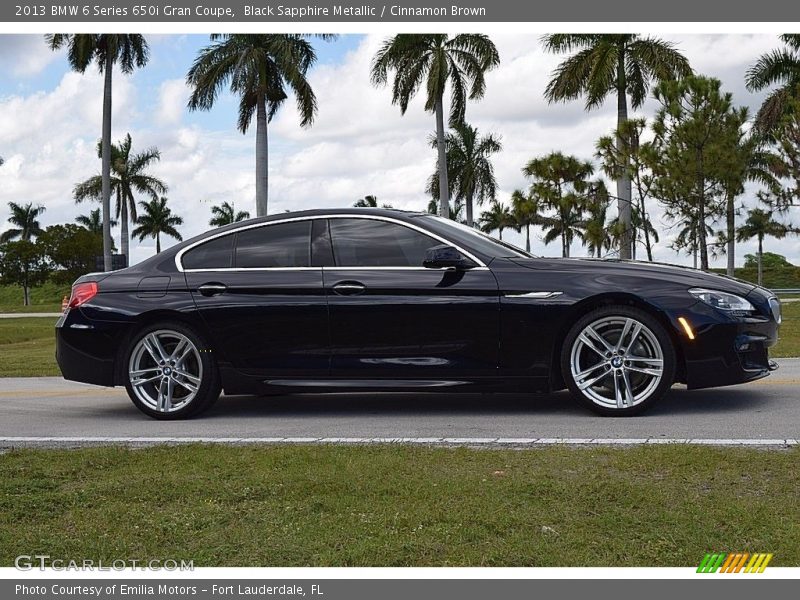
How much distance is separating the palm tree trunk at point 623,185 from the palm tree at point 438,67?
523 cm

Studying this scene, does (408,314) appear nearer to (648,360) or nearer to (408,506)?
(648,360)

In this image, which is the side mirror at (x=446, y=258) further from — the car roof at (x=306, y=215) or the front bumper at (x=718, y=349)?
the front bumper at (x=718, y=349)

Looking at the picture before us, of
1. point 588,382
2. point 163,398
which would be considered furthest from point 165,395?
point 588,382

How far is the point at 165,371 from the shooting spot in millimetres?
7594

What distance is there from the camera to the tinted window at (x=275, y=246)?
295 inches

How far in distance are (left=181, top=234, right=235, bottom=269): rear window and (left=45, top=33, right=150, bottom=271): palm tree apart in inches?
1435

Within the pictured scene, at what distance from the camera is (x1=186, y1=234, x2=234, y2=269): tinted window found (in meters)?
7.63

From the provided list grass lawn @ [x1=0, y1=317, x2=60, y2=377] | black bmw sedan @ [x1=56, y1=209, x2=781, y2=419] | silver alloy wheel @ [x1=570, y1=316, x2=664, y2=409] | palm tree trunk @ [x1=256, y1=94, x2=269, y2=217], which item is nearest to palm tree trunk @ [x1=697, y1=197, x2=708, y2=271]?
palm tree trunk @ [x1=256, y1=94, x2=269, y2=217]

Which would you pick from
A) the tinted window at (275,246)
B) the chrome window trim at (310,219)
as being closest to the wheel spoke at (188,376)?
the chrome window trim at (310,219)

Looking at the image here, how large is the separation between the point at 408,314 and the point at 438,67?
118 ft

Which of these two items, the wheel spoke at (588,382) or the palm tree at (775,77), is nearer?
the wheel spoke at (588,382)
